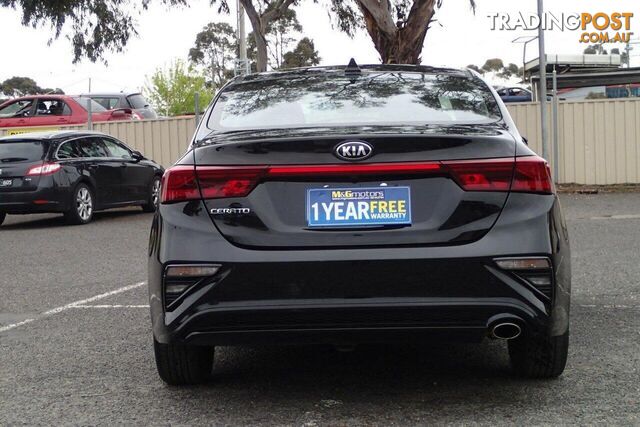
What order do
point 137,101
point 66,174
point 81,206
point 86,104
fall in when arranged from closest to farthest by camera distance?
point 66,174 < point 81,206 < point 86,104 < point 137,101

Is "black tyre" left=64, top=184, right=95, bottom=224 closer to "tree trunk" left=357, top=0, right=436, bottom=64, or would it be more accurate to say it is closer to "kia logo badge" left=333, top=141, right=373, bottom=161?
"tree trunk" left=357, top=0, right=436, bottom=64

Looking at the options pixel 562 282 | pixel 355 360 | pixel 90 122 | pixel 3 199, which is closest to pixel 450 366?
pixel 355 360

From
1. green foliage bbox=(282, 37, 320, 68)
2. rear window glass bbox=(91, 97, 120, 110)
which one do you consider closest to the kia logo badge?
rear window glass bbox=(91, 97, 120, 110)

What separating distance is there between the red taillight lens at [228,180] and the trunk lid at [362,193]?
0.8 inches

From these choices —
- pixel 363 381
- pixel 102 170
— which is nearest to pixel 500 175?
pixel 363 381

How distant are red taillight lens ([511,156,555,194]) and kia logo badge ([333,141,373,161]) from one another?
0.61 meters

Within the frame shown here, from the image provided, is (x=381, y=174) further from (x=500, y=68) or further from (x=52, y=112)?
(x=500, y=68)

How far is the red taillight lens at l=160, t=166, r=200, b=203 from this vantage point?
150 inches

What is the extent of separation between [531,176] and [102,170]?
12034mm

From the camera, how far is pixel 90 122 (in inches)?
792

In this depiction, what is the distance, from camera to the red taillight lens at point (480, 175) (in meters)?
3.74

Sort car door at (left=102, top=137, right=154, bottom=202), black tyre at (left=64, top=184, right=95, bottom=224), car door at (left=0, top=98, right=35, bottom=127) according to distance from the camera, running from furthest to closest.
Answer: car door at (left=0, top=98, right=35, bottom=127) → car door at (left=102, top=137, right=154, bottom=202) → black tyre at (left=64, top=184, right=95, bottom=224)

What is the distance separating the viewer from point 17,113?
22.5 metres

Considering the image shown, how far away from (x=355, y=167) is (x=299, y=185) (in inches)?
9.3
